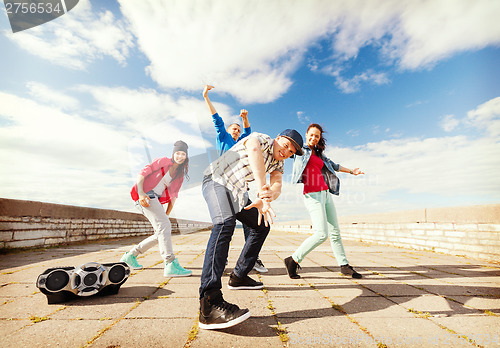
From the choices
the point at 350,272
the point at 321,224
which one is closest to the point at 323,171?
the point at 321,224

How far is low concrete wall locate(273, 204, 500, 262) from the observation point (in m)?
4.99

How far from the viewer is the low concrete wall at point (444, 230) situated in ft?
16.4

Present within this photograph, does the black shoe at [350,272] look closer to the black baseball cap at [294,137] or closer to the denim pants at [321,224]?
the denim pants at [321,224]

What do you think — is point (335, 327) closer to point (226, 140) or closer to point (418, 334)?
point (418, 334)

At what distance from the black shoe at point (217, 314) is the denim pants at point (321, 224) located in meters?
1.67

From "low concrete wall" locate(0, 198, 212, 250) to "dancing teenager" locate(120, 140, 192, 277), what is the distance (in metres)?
3.63

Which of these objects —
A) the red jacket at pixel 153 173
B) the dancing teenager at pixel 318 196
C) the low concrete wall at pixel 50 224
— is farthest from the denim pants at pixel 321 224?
the low concrete wall at pixel 50 224

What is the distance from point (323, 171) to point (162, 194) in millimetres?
2343

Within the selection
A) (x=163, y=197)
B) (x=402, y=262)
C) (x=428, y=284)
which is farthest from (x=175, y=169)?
(x=402, y=262)

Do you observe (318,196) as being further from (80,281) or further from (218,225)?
(80,281)

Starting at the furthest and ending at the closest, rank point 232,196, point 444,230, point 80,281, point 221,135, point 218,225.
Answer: point 444,230 < point 221,135 < point 80,281 < point 232,196 < point 218,225

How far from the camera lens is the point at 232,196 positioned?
7.52 feet

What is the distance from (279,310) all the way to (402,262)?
369 cm

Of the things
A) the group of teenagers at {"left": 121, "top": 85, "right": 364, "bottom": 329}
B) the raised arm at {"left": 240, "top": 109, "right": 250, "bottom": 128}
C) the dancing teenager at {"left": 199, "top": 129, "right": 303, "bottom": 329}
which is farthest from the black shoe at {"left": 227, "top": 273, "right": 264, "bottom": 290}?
the raised arm at {"left": 240, "top": 109, "right": 250, "bottom": 128}
